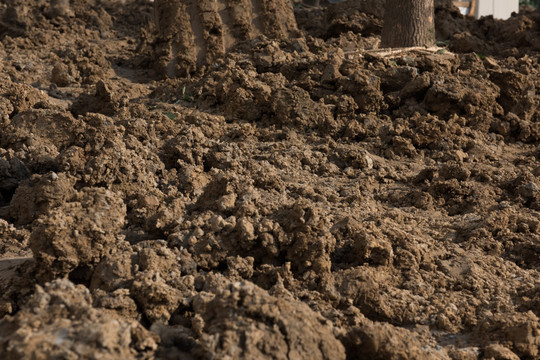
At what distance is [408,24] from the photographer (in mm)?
6895

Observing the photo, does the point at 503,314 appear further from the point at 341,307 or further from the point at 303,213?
the point at 303,213

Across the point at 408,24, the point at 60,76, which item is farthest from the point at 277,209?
the point at 60,76

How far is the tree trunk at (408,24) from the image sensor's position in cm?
689

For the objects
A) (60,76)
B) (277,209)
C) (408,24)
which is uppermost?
(408,24)

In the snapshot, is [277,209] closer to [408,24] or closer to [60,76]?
[408,24]

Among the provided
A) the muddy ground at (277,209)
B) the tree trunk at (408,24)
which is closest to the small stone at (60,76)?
the muddy ground at (277,209)

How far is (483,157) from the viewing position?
16.9 ft

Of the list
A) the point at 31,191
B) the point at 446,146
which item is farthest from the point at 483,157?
the point at 31,191

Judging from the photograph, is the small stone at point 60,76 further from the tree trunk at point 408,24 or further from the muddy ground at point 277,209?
the tree trunk at point 408,24

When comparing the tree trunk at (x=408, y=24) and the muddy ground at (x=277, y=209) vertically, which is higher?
the tree trunk at (x=408, y=24)

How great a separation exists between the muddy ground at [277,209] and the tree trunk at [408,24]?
0.50m

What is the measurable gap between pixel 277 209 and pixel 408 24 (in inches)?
169

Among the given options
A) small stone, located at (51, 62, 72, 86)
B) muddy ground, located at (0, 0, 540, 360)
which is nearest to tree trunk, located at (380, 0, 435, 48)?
muddy ground, located at (0, 0, 540, 360)

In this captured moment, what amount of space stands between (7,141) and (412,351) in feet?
10.7
